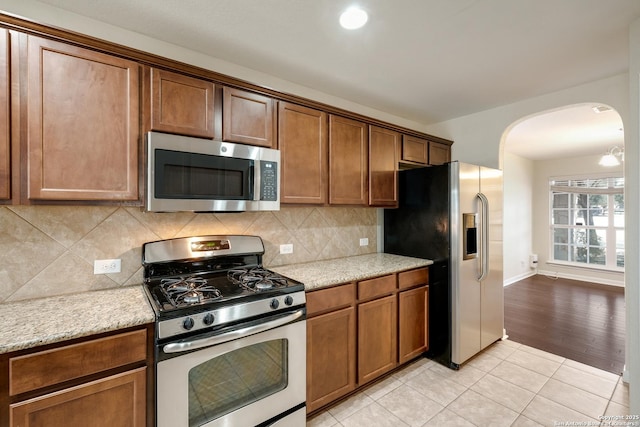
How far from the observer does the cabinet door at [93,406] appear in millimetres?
1139

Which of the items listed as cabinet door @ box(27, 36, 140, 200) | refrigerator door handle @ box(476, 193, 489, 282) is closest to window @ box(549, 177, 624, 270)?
refrigerator door handle @ box(476, 193, 489, 282)

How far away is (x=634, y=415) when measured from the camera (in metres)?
1.70

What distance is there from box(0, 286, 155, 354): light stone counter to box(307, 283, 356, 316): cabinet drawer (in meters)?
0.93

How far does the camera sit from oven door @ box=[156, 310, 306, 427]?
1.39 metres

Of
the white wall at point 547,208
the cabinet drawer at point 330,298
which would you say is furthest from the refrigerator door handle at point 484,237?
the white wall at point 547,208

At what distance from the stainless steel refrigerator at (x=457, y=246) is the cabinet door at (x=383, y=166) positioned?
149mm

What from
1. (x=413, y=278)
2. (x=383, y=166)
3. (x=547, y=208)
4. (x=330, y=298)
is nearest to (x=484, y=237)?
(x=413, y=278)

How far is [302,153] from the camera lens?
2293 mm

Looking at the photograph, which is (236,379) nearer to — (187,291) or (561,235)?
(187,291)

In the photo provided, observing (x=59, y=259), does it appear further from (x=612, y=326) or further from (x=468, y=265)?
(x=612, y=326)

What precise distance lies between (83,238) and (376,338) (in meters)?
2.14

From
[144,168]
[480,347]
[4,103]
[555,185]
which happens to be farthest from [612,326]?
[4,103]

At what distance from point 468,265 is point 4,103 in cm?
325

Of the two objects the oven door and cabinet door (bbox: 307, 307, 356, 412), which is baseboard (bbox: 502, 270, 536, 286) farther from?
the oven door
